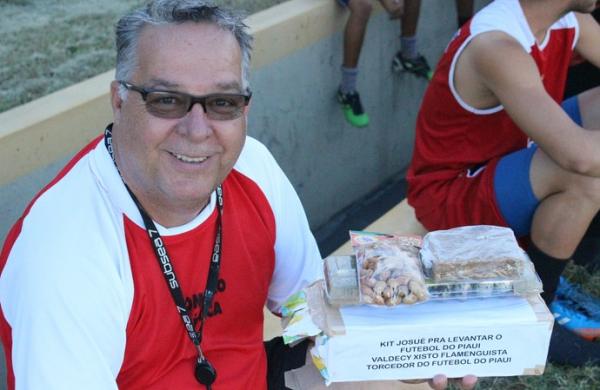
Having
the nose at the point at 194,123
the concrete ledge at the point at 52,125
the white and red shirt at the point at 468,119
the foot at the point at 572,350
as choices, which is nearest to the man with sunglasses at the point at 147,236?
the nose at the point at 194,123

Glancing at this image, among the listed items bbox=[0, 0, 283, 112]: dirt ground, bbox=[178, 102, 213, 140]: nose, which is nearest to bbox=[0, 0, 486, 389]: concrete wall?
bbox=[0, 0, 283, 112]: dirt ground

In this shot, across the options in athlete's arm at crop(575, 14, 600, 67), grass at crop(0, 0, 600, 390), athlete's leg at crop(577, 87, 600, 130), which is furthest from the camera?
grass at crop(0, 0, 600, 390)

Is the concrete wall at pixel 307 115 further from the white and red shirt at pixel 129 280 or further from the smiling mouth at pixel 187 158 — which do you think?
the smiling mouth at pixel 187 158

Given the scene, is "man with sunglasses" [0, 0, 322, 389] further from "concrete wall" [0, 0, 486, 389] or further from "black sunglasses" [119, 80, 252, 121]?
"concrete wall" [0, 0, 486, 389]

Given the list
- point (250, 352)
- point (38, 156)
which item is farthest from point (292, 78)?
point (250, 352)

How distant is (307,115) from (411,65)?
0.88m

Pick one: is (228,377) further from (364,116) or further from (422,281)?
(364,116)

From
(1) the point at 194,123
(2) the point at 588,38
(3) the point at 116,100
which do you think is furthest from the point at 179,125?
(2) the point at 588,38

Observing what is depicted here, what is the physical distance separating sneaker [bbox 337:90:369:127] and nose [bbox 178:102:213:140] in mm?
2723

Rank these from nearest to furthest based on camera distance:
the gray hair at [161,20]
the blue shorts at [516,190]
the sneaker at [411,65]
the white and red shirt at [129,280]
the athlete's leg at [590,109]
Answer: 1. the white and red shirt at [129,280]
2. the gray hair at [161,20]
3. the blue shorts at [516,190]
4. the athlete's leg at [590,109]
5. the sneaker at [411,65]

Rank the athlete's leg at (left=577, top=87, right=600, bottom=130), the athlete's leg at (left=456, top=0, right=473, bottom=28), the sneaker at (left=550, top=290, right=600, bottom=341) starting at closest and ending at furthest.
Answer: the sneaker at (left=550, top=290, right=600, bottom=341) → the athlete's leg at (left=577, top=87, right=600, bottom=130) → the athlete's leg at (left=456, top=0, right=473, bottom=28)

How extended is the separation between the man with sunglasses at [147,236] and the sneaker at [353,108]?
2.49m

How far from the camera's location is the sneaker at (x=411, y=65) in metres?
4.76

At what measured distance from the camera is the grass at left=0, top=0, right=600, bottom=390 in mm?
4258
